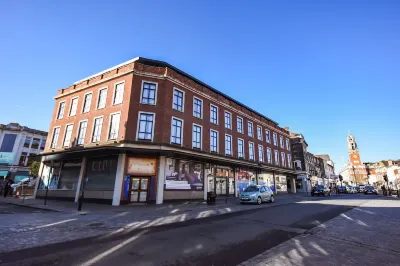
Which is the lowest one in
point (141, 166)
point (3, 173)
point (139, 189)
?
point (139, 189)

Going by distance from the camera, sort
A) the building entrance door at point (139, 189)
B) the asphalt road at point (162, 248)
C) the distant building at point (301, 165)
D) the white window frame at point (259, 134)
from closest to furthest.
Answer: the asphalt road at point (162, 248) < the building entrance door at point (139, 189) < the white window frame at point (259, 134) < the distant building at point (301, 165)

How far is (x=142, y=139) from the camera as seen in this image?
1888 centimetres

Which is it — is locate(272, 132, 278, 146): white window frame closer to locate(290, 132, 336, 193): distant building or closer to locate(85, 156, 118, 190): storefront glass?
locate(290, 132, 336, 193): distant building

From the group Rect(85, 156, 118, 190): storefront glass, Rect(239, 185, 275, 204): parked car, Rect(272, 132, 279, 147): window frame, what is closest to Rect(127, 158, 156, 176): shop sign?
Rect(85, 156, 118, 190): storefront glass

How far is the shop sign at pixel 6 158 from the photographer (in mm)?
36781

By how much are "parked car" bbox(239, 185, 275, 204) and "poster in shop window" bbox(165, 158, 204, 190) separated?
5.16m

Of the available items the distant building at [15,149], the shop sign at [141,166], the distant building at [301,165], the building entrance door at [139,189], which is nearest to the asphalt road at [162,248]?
the building entrance door at [139,189]

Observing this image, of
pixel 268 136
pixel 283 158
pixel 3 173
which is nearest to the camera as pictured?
pixel 3 173

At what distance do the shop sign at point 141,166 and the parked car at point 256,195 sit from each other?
8472 millimetres

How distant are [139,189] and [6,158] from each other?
116ft

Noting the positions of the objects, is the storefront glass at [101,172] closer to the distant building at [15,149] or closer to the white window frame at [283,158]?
the distant building at [15,149]

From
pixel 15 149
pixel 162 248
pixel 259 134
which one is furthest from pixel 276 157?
pixel 15 149

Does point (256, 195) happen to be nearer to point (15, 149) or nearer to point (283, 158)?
point (283, 158)

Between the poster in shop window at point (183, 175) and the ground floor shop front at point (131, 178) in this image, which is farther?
the poster in shop window at point (183, 175)
